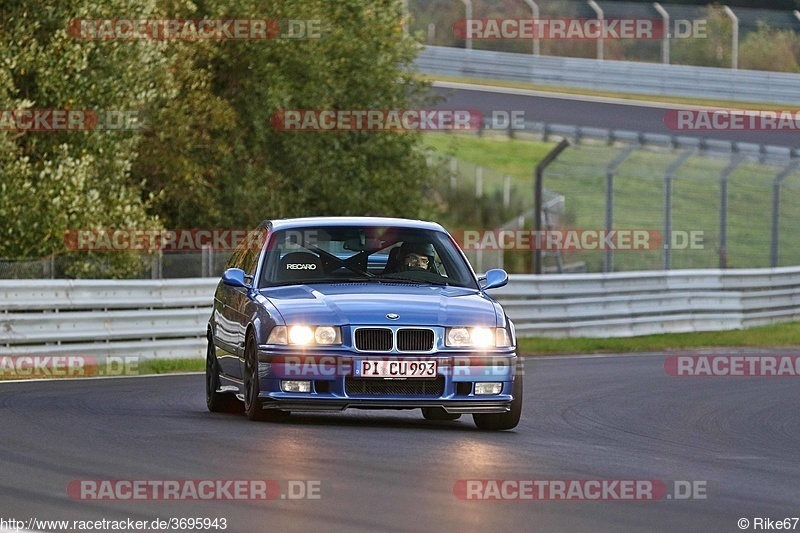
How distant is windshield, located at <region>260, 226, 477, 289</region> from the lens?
12.0 meters

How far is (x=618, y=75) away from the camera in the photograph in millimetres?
47406

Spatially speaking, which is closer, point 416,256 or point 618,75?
point 416,256

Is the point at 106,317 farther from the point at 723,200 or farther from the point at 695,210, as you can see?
the point at 695,210

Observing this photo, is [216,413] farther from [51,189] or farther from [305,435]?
[51,189]

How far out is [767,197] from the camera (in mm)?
32125

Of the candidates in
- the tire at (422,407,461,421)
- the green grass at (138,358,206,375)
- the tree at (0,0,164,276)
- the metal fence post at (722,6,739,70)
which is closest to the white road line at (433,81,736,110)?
the metal fence post at (722,6,739,70)

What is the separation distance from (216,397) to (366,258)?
1.67 m

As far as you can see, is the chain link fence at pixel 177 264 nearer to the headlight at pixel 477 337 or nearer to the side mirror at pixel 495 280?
the side mirror at pixel 495 280

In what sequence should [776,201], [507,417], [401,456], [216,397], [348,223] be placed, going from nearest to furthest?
[401,456] < [507,417] < [348,223] < [216,397] < [776,201]

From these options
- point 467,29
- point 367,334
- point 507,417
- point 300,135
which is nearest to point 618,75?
point 467,29

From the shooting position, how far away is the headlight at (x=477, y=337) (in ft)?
36.0

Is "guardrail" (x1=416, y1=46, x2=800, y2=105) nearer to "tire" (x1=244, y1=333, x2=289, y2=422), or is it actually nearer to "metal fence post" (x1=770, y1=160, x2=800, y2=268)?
"metal fence post" (x1=770, y1=160, x2=800, y2=268)

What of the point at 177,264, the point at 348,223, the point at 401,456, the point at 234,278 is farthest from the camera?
the point at 177,264

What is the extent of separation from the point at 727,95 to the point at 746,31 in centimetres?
236
